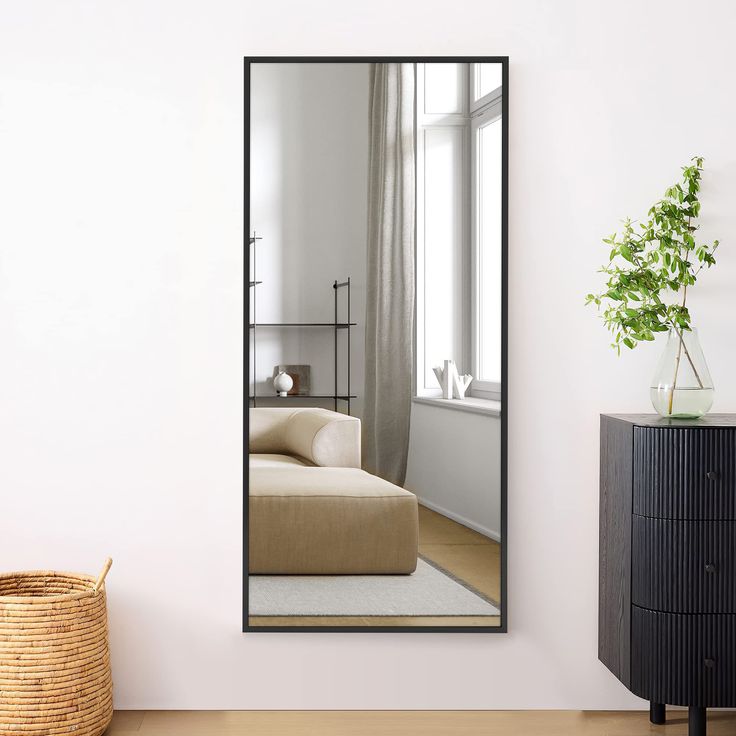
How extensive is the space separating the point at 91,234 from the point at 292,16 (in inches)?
32.3

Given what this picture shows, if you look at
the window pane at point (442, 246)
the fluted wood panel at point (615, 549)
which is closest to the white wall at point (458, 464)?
the window pane at point (442, 246)

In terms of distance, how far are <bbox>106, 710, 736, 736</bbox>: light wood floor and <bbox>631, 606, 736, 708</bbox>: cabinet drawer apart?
287 mm

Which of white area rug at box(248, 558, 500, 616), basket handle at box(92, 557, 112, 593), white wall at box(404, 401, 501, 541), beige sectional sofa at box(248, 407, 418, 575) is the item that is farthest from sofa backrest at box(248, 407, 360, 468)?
basket handle at box(92, 557, 112, 593)

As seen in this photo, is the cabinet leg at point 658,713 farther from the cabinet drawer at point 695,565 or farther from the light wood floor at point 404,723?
the cabinet drawer at point 695,565

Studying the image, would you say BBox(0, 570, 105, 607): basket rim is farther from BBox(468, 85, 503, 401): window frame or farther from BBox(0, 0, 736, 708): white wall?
BBox(468, 85, 503, 401): window frame

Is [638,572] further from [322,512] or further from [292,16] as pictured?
[292,16]

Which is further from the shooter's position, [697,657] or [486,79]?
[486,79]

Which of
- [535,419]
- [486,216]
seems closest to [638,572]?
[535,419]

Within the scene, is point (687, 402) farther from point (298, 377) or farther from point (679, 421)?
point (298, 377)

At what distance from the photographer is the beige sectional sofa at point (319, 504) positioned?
2277mm

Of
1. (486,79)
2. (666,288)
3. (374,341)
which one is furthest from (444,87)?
(666,288)

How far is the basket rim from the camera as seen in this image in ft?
6.73

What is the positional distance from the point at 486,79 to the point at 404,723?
176 cm

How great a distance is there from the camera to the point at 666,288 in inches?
92.6
